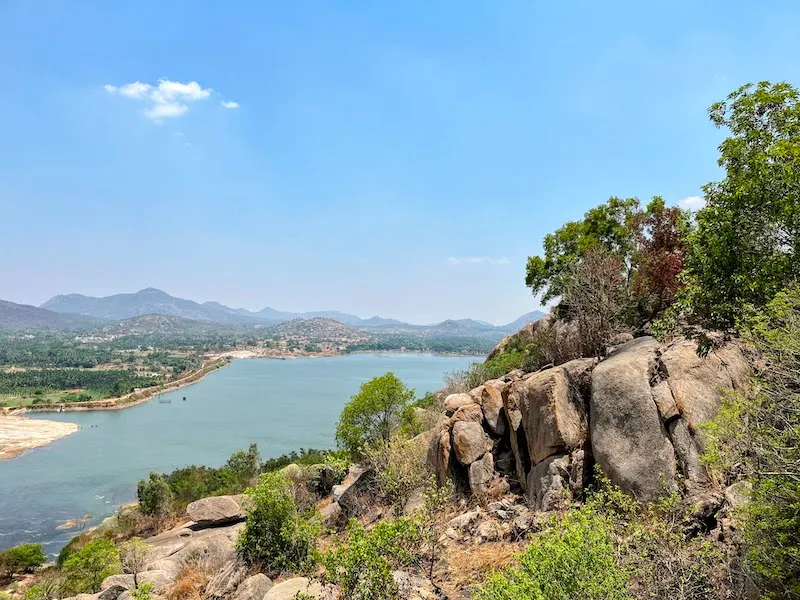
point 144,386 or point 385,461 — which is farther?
point 144,386

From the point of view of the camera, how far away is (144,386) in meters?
112

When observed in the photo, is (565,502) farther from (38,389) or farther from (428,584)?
(38,389)

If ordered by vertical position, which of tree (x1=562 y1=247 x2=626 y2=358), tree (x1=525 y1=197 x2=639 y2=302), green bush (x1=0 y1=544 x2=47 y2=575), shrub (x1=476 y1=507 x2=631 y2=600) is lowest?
green bush (x1=0 y1=544 x2=47 y2=575)

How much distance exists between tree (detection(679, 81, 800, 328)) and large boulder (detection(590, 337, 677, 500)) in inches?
67.7

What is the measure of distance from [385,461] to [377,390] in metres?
6.78

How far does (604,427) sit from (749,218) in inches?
173

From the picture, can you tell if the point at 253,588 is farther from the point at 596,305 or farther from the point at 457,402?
the point at 596,305

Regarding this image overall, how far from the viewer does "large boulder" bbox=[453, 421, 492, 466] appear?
12.5 metres

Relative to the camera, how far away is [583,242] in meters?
22.8

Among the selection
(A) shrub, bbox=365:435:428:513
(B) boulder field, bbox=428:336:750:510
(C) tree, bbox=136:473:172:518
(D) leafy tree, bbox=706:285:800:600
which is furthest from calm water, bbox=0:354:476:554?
(D) leafy tree, bbox=706:285:800:600

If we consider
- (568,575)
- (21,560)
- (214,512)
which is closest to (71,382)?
(21,560)

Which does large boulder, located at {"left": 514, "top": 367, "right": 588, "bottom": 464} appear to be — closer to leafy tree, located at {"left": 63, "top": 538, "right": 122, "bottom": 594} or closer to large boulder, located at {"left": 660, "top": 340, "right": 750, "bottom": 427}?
large boulder, located at {"left": 660, "top": 340, "right": 750, "bottom": 427}

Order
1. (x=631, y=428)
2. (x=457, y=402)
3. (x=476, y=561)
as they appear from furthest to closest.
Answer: (x=457, y=402) → (x=631, y=428) → (x=476, y=561)

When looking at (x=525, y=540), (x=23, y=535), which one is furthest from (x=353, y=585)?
(x=23, y=535)
